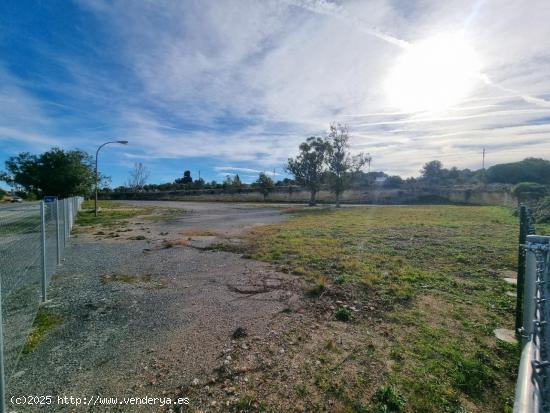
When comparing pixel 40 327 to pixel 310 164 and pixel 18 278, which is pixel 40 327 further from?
pixel 310 164

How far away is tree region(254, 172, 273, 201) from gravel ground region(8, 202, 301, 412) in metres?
42.5

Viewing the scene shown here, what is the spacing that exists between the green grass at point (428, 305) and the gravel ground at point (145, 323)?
1.18 meters

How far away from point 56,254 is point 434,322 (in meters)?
8.36

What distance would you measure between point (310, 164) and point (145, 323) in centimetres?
3112

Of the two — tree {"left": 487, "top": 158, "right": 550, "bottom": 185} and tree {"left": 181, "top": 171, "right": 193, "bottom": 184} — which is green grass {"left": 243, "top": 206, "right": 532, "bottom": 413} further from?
tree {"left": 487, "top": 158, "right": 550, "bottom": 185}

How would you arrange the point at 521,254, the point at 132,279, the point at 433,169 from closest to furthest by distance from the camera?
the point at 521,254 < the point at 132,279 < the point at 433,169

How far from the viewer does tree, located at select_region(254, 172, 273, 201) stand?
164 ft

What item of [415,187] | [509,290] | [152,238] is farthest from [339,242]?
[415,187]

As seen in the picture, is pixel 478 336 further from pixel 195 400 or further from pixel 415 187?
pixel 415 187

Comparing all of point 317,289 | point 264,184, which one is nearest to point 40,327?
point 317,289

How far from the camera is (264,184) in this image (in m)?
51.9

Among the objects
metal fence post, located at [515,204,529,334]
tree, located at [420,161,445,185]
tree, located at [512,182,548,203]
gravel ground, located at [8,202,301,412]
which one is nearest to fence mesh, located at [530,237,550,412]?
metal fence post, located at [515,204,529,334]

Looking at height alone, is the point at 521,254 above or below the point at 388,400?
above

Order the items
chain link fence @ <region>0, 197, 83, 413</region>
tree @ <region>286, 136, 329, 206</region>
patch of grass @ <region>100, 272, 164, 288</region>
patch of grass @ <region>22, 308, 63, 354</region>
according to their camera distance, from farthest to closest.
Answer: tree @ <region>286, 136, 329, 206</region> < patch of grass @ <region>100, 272, 164, 288</region> < patch of grass @ <region>22, 308, 63, 354</region> < chain link fence @ <region>0, 197, 83, 413</region>
